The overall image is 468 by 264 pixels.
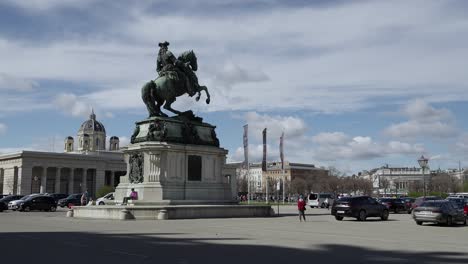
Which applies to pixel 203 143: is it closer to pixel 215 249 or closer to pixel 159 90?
pixel 159 90

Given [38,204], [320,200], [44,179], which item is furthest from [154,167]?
[44,179]

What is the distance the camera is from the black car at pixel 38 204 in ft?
165

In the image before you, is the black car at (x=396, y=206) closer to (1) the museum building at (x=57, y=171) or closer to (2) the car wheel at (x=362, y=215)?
(2) the car wheel at (x=362, y=215)

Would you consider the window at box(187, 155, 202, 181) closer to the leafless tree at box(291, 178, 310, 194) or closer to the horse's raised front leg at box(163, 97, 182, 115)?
the horse's raised front leg at box(163, 97, 182, 115)

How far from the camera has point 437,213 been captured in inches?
1170

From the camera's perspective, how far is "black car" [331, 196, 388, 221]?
3403cm

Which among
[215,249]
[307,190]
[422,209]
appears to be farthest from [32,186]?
[215,249]

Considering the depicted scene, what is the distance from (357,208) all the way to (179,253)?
2152 cm

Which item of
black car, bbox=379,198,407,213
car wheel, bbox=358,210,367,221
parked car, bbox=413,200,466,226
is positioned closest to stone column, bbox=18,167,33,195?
black car, bbox=379,198,407,213

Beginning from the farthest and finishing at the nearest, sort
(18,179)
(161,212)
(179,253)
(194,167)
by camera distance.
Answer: (18,179)
(194,167)
(161,212)
(179,253)

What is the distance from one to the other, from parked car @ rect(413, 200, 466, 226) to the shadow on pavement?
14.7m

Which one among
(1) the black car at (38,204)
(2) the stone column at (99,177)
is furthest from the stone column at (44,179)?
(1) the black car at (38,204)

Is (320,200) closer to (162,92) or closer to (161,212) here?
(162,92)

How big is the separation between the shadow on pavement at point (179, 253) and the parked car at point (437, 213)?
577 inches
